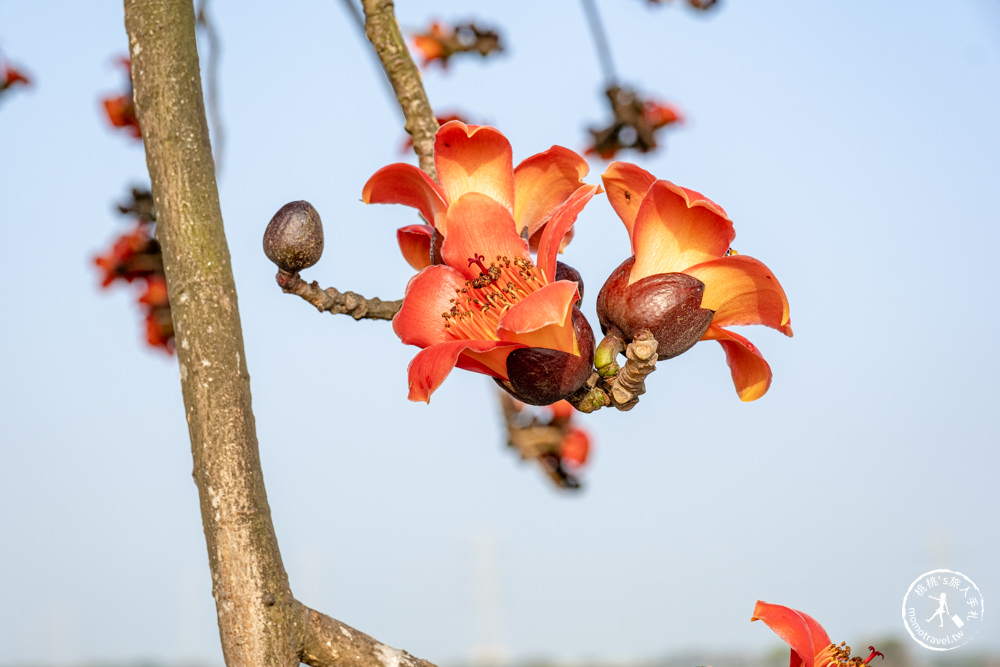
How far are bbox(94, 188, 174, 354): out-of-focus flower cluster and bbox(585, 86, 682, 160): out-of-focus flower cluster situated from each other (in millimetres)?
1621

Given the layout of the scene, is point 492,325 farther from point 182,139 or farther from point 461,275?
point 182,139

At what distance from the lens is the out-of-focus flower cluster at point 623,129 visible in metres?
3.26

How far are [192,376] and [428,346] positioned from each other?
215 mm

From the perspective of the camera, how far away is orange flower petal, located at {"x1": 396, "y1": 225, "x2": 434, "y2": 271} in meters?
0.99

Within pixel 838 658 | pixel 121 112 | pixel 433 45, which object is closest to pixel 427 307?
pixel 838 658

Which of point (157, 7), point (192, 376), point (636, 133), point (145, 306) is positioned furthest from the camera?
point (636, 133)

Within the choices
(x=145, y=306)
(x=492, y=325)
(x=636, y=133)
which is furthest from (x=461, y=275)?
(x=636, y=133)

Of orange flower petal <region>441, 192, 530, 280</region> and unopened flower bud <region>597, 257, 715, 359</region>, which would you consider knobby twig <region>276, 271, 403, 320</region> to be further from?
unopened flower bud <region>597, 257, 715, 359</region>

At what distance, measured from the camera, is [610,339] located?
2.86ft

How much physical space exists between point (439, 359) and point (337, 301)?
308 millimetres

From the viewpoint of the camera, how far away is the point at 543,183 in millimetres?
939

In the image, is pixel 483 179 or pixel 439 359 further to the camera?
pixel 483 179

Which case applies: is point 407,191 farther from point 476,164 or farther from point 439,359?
point 439,359

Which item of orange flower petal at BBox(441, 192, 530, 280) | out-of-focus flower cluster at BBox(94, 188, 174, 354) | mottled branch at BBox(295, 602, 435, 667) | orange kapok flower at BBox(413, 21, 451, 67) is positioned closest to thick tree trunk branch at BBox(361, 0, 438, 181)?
orange flower petal at BBox(441, 192, 530, 280)
